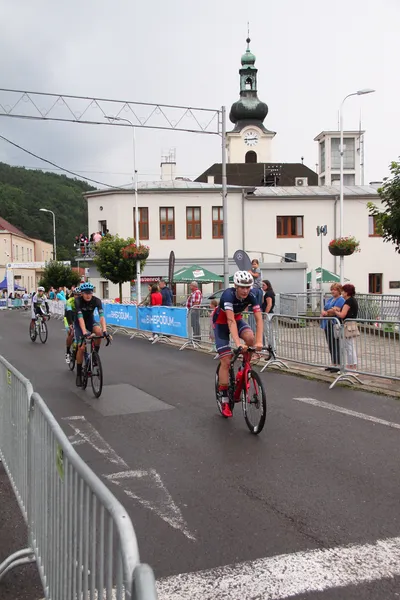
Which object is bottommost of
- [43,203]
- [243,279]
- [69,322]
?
[69,322]

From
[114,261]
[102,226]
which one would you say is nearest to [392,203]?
[114,261]

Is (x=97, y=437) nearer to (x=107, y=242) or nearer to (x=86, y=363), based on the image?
(x=86, y=363)

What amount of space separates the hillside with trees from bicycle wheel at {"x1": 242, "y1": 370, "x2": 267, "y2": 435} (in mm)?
72873

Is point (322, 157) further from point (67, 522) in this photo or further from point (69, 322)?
point (67, 522)

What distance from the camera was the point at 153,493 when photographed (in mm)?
5000

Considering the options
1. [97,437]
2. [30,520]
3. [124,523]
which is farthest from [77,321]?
[124,523]

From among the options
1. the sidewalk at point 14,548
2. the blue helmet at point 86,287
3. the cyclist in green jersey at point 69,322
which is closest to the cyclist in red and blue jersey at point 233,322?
the blue helmet at point 86,287

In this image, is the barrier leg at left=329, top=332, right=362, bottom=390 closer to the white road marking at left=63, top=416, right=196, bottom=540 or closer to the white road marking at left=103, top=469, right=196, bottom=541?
the white road marking at left=63, top=416, right=196, bottom=540

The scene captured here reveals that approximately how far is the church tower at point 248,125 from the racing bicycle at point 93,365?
64847 mm

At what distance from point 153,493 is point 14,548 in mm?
1318

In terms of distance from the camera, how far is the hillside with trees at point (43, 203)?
8275 cm

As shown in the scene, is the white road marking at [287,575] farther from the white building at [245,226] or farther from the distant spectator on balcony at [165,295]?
the white building at [245,226]

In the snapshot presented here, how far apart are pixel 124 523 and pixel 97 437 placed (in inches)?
196

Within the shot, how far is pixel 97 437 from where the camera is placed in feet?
22.5
